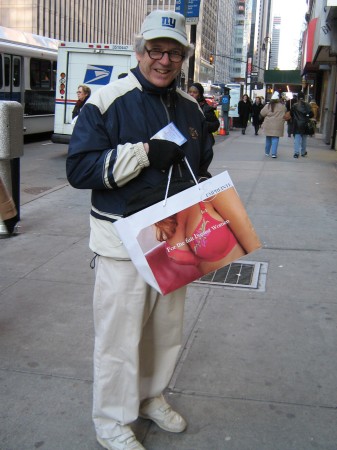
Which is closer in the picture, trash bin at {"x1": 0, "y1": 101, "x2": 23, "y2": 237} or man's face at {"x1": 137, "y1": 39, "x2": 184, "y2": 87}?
man's face at {"x1": 137, "y1": 39, "x2": 184, "y2": 87}

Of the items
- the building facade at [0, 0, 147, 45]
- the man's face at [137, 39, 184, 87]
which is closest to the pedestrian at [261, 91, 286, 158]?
the man's face at [137, 39, 184, 87]

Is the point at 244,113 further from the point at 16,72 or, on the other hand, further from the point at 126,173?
the point at 126,173

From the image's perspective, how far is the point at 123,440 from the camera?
260 centimetres

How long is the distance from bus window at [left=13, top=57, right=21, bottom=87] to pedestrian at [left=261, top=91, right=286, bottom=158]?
7.56 m

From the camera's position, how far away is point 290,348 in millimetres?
3791

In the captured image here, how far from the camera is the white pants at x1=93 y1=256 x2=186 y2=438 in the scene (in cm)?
251

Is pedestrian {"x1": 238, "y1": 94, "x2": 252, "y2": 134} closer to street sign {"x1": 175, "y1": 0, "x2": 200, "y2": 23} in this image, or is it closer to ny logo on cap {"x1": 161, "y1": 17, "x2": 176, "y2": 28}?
street sign {"x1": 175, "y1": 0, "x2": 200, "y2": 23}

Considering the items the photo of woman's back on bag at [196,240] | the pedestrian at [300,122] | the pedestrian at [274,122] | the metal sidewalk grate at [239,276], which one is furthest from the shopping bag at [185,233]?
the pedestrian at [300,122]

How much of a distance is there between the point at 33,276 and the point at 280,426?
297 cm

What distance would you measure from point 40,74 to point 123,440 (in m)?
17.1

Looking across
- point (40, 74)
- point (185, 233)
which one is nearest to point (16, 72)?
point (40, 74)

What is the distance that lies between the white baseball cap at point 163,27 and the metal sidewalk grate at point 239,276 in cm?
295

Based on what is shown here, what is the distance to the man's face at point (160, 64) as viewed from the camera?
2.48 m

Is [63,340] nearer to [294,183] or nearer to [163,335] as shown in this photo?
[163,335]
